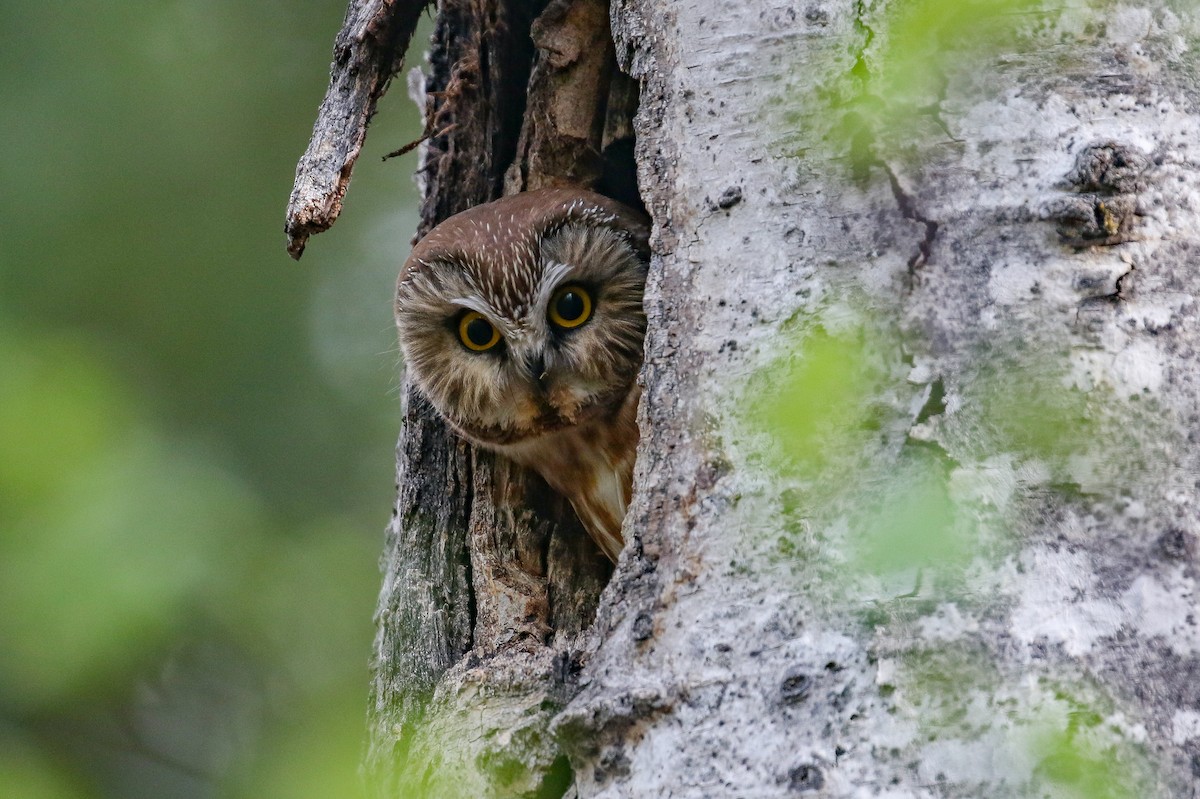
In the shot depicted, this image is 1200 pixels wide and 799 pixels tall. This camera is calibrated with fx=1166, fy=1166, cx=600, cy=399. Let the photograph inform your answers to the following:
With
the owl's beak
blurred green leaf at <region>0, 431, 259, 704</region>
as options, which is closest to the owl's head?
the owl's beak

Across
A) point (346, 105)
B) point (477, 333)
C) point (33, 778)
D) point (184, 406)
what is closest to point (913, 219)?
point (346, 105)

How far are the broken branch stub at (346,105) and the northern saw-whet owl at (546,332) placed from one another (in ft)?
1.83

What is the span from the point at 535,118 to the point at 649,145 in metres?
1.29

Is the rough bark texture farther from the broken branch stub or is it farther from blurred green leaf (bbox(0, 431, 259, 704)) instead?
blurred green leaf (bbox(0, 431, 259, 704))

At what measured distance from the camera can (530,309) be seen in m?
3.37

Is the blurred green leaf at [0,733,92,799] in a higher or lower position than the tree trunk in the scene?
lower

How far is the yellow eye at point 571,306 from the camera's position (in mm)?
3408

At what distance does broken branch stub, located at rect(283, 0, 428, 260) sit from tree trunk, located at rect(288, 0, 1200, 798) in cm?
80

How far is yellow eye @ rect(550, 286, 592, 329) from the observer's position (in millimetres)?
3408

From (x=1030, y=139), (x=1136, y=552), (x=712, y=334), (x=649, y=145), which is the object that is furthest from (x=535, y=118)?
(x=1136, y=552)

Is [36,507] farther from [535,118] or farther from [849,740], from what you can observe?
[849,740]

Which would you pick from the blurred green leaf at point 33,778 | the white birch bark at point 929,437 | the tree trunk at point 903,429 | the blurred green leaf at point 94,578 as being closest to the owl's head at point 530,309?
the blurred green leaf at point 94,578

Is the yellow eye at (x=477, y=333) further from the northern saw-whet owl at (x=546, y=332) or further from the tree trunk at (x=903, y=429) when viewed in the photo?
the tree trunk at (x=903, y=429)

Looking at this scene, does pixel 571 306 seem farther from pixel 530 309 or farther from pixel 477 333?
pixel 477 333
